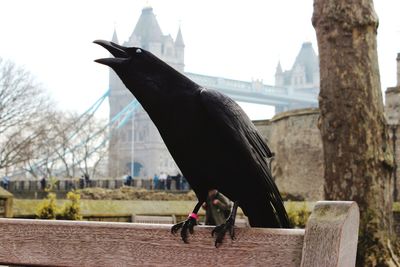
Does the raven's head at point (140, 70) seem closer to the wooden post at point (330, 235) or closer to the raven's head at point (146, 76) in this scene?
the raven's head at point (146, 76)

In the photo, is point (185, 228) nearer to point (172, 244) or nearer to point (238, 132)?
point (172, 244)

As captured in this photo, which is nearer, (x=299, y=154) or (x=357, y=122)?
(x=357, y=122)

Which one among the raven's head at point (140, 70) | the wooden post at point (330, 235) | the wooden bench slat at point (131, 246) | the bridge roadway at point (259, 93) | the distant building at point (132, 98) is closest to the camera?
the wooden post at point (330, 235)

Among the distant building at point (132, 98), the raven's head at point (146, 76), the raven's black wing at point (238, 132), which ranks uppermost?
the distant building at point (132, 98)

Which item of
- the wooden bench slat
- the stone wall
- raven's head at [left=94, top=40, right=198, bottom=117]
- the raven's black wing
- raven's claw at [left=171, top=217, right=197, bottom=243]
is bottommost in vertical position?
the wooden bench slat

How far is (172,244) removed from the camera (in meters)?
2.03

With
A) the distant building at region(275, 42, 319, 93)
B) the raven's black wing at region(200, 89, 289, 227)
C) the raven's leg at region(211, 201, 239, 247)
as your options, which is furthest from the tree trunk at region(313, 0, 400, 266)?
the distant building at region(275, 42, 319, 93)

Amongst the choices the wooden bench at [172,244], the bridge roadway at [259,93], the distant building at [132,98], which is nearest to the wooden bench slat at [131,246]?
the wooden bench at [172,244]

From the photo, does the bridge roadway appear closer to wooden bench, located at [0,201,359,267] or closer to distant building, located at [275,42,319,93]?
distant building, located at [275,42,319,93]

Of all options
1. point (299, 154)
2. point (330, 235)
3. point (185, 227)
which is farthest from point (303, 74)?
point (330, 235)

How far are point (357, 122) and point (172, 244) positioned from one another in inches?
192

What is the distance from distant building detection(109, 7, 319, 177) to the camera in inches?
3578

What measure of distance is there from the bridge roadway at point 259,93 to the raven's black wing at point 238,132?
99.1m

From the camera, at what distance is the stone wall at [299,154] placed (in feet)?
75.3
